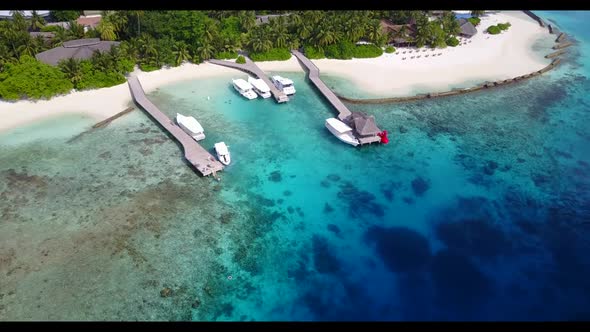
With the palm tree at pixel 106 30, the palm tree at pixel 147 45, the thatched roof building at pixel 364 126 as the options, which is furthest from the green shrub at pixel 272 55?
the thatched roof building at pixel 364 126

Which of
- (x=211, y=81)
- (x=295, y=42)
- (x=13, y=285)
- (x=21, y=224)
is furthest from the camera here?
(x=295, y=42)

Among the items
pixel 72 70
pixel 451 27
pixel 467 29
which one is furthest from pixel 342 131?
pixel 467 29

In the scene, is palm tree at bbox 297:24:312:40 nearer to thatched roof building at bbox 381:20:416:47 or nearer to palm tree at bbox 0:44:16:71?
thatched roof building at bbox 381:20:416:47

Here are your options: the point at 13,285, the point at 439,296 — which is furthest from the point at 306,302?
the point at 13,285

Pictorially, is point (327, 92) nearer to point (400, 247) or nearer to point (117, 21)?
point (400, 247)

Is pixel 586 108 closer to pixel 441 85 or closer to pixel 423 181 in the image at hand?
pixel 441 85

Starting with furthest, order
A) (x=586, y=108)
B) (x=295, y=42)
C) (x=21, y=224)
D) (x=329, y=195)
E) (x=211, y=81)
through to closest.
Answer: (x=295, y=42)
(x=211, y=81)
(x=586, y=108)
(x=329, y=195)
(x=21, y=224)

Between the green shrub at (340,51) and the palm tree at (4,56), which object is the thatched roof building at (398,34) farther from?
the palm tree at (4,56)
